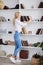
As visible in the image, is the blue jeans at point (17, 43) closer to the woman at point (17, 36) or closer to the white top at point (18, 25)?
the woman at point (17, 36)

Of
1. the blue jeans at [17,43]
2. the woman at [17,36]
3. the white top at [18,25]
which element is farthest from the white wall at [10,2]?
the blue jeans at [17,43]

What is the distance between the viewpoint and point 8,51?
20.4 feet

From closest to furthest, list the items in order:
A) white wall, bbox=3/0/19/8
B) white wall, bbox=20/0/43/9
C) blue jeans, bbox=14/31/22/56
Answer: blue jeans, bbox=14/31/22/56 < white wall, bbox=20/0/43/9 < white wall, bbox=3/0/19/8

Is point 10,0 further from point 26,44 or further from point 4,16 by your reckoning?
point 26,44

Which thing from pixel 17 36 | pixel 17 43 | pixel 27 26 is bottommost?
pixel 17 43

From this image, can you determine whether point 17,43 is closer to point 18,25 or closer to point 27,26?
point 18,25

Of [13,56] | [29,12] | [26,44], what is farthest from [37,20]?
[13,56]

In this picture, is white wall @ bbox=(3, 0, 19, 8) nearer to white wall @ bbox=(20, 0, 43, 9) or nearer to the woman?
white wall @ bbox=(20, 0, 43, 9)

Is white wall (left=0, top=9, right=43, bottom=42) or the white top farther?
white wall (left=0, top=9, right=43, bottom=42)

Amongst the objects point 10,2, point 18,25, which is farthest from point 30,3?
point 18,25

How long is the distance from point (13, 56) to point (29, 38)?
29.6 inches

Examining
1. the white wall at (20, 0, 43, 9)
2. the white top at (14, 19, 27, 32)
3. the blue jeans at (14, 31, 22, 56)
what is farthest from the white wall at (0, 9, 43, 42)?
the blue jeans at (14, 31, 22, 56)

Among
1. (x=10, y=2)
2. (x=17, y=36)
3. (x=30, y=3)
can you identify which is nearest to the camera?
(x=17, y=36)

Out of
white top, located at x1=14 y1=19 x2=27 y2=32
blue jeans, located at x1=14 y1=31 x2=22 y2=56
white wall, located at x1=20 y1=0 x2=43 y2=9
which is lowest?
blue jeans, located at x1=14 y1=31 x2=22 y2=56
